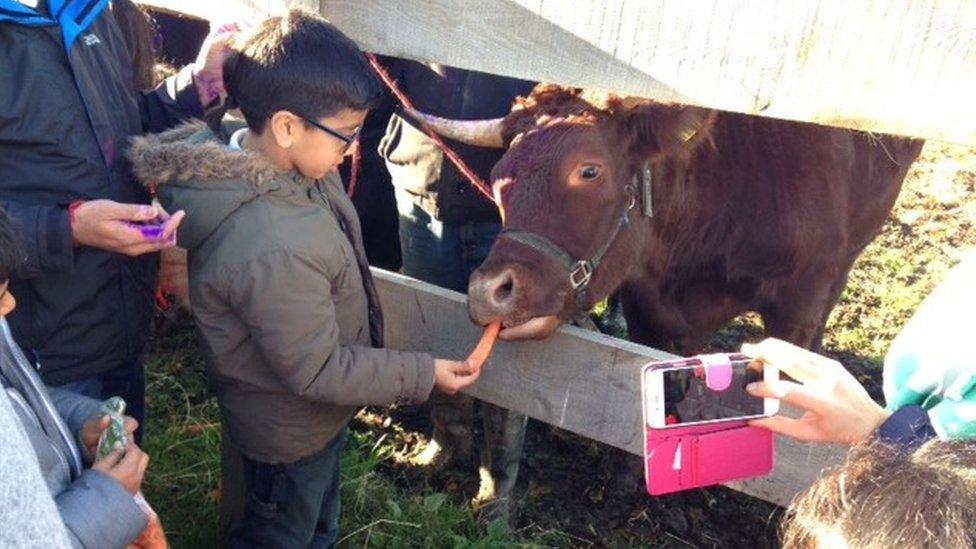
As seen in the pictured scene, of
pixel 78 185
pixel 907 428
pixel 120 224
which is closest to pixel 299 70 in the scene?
pixel 120 224

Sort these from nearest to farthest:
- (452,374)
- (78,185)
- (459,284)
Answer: (78,185), (452,374), (459,284)

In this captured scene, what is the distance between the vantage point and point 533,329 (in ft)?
8.83

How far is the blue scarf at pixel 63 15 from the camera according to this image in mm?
2176

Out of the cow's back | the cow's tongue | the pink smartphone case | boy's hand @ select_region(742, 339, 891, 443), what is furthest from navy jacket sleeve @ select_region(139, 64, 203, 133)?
boy's hand @ select_region(742, 339, 891, 443)

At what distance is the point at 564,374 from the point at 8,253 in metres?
1.60

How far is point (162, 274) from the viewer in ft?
9.36

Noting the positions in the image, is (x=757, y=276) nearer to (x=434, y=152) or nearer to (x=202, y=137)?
(x=434, y=152)

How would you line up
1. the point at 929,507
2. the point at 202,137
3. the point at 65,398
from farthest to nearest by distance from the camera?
the point at 202,137, the point at 65,398, the point at 929,507

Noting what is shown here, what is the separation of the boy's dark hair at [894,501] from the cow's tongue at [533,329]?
128 centimetres

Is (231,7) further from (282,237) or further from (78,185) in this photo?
(282,237)

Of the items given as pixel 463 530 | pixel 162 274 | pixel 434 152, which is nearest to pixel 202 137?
pixel 162 274

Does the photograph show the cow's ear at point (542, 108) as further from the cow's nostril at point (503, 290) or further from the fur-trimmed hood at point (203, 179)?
the fur-trimmed hood at point (203, 179)

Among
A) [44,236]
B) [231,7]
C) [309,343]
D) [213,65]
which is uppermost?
[231,7]

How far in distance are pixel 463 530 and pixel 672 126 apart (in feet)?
5.26
